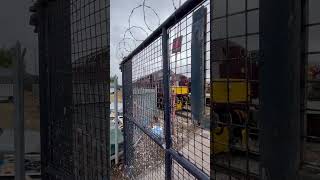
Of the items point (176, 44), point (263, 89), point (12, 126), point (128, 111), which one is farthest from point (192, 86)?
point (128, 111)

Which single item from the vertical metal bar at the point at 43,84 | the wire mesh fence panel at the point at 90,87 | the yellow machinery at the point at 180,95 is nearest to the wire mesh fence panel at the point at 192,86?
the yellow machinery at the point at 180,95

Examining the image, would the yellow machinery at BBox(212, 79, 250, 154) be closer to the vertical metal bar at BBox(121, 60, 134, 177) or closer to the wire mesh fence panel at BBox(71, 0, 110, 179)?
the wire mesh fence panel at BBox(71, 0, 110, 179)

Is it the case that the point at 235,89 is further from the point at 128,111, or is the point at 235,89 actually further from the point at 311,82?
the point at 128,111

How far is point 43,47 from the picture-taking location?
2268mm

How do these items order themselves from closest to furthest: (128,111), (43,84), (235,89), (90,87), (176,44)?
1. (235,89)
2. (90,87)
3. (43,84)
4. (176,44)
5. (128,111)

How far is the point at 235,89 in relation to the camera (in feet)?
4.32

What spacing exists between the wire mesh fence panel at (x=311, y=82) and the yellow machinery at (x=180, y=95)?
1723mm

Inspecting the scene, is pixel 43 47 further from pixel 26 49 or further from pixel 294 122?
pixel 294 122

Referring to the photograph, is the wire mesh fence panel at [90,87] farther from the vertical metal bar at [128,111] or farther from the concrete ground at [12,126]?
the vertical metal bar at [128,111]

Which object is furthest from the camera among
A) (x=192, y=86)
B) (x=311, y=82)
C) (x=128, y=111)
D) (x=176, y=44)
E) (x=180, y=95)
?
(x=128, y=111)

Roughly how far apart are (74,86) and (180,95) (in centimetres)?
113

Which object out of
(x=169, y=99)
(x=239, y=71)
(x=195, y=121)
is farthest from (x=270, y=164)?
(x=169, y=99)

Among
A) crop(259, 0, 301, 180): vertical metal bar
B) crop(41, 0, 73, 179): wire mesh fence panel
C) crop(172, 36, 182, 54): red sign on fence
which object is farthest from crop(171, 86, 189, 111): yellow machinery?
crop(259, 0, 301, 180): vertical metal bar

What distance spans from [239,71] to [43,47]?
4.21 feet
